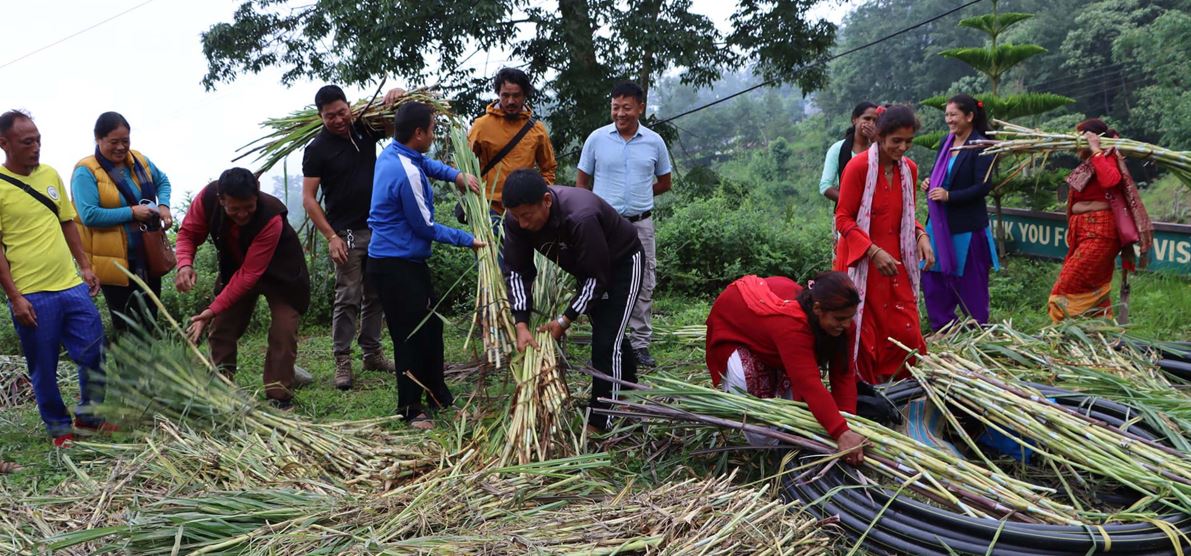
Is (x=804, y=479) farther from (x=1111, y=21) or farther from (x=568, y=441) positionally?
(x=1111, y=21)

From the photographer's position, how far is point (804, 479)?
3100 mm

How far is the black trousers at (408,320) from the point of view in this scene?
14.0 feet

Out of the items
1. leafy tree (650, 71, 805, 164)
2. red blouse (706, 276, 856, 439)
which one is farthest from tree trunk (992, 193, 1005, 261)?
leafy tree (650, 71, 805, 164)

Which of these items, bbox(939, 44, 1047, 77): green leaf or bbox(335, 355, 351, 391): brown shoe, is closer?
bbox(335, 355, 351, 391): brown shoe

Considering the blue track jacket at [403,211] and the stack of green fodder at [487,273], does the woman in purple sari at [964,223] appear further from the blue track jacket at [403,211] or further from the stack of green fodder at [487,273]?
the blue track jacket at [403,211]

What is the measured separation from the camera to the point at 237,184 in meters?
4.09

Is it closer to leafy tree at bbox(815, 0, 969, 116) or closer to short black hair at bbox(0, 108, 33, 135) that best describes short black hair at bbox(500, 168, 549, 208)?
short black hair at bbox(0, 108, 33, 135)

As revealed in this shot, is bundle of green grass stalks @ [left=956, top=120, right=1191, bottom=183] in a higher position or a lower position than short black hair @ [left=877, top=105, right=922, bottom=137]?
lower

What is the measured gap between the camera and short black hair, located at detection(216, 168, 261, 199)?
4.09 meters

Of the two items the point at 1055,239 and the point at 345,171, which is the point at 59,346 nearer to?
the point at 345,171

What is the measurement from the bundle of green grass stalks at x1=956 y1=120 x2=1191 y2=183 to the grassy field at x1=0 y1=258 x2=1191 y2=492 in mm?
1065

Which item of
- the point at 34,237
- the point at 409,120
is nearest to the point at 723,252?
the point at 409,120

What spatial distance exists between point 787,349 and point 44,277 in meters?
3.27

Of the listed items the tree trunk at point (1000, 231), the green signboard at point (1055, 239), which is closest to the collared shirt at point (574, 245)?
the green signboard at point (1055, 239)
